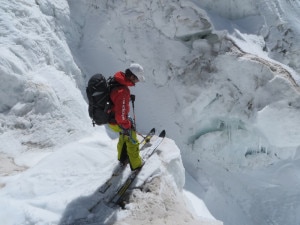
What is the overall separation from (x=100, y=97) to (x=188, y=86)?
4951 millimetres

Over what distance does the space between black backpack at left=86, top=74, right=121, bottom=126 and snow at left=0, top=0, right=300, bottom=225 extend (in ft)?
4.54

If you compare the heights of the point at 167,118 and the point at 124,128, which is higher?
the point at 124,128

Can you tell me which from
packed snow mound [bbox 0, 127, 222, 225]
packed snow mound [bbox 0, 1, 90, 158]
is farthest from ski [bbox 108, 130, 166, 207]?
packed snow mound [bbox 0, 1, 90, 158]

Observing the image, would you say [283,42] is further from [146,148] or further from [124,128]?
[124,128]

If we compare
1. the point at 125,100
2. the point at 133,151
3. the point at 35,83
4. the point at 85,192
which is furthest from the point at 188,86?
the point at 85,192

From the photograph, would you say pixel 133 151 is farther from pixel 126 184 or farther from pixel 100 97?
pixel 100 97

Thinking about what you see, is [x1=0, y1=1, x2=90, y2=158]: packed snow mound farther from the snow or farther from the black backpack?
the black backpack

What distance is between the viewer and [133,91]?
9.80 metres

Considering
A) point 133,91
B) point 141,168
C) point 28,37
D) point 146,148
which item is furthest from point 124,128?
point 133,91

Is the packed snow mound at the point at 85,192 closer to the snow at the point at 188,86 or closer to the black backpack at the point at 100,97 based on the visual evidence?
the snow at the point at 188,86

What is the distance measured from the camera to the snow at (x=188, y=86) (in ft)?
24.3

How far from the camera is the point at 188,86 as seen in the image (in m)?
9.36

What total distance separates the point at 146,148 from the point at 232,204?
3.67 metres

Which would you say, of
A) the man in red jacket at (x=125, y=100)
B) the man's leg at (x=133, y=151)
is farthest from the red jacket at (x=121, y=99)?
the man's leg at (x=133, y=151)
